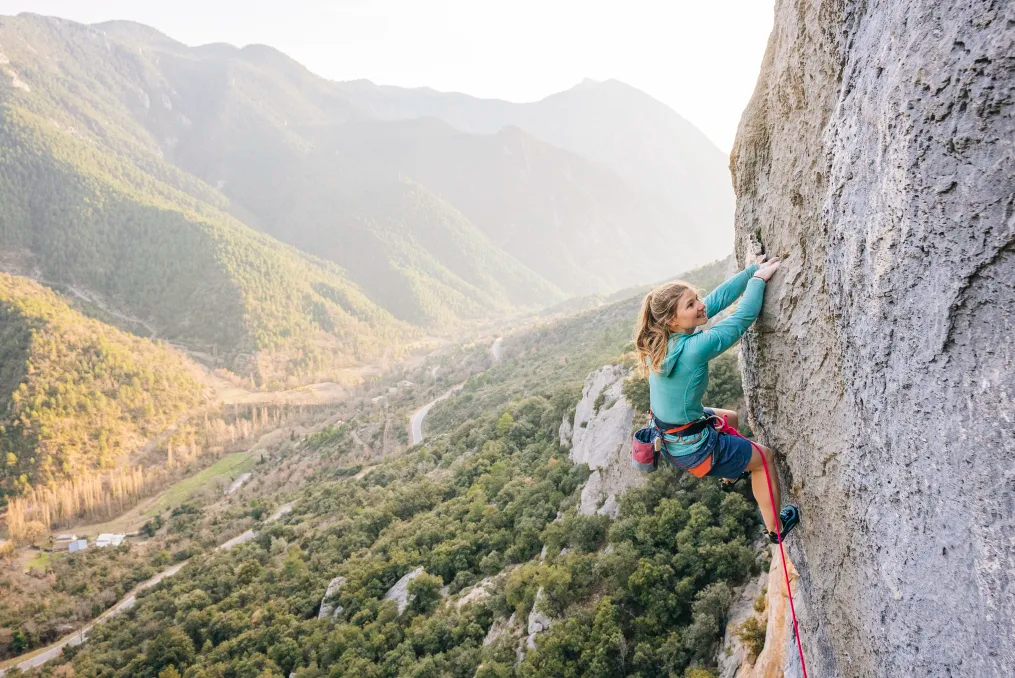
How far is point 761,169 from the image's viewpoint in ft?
15.1

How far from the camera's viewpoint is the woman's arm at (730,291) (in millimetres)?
4430

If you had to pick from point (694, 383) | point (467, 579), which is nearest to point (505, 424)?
point (467, 579)

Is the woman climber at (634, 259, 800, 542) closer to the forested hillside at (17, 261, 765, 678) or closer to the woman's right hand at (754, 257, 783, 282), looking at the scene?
the woman's right hand at (754, 257, 783, 282)

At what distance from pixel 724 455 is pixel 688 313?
1315 millimetres

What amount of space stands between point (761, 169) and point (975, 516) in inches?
126

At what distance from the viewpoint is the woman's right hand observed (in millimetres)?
4180

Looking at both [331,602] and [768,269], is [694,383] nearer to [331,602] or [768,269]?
[768,269]

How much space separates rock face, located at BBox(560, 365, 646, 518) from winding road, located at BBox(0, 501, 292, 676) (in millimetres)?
25791

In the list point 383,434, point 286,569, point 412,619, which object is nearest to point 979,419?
point 412,619

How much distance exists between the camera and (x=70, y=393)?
63156 millimetres

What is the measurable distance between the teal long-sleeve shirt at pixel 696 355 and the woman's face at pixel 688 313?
9 centimetres

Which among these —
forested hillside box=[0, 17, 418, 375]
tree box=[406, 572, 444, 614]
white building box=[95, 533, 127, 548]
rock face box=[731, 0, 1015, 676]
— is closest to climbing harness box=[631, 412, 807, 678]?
rock face box=[731, 0, 1015, 676]

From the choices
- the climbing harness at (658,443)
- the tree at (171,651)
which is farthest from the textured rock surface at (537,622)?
the tree at (171,651)

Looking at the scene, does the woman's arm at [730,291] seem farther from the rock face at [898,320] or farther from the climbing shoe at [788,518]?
the climbing shoe at [788,518]
